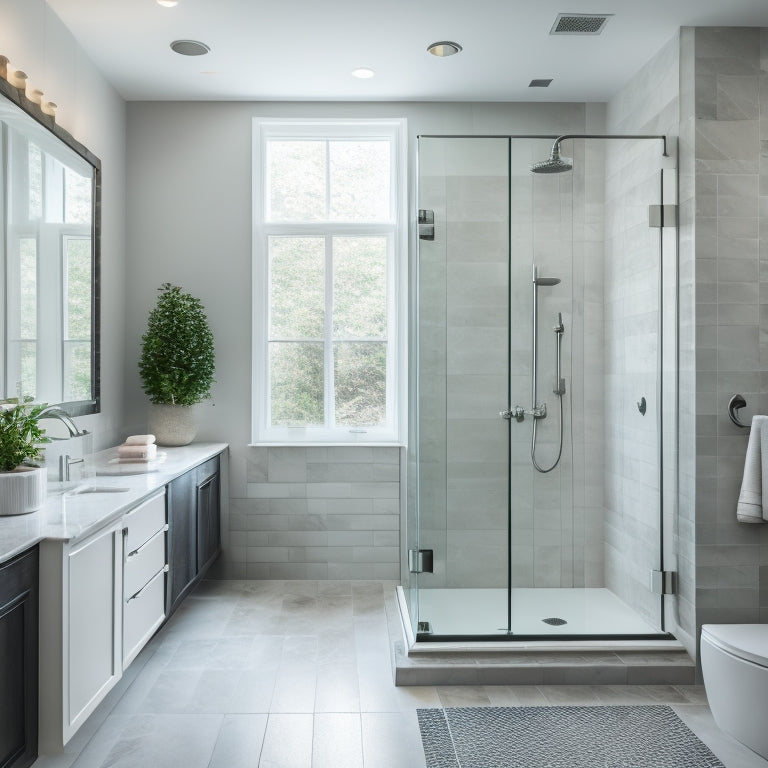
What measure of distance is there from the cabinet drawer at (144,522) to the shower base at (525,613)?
3.80 ft

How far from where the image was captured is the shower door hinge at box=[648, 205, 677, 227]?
2941 mm

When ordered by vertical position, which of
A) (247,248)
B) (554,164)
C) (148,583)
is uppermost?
(554,164)

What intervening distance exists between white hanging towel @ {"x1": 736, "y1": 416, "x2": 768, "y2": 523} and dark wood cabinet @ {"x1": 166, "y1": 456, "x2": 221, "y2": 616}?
233cm

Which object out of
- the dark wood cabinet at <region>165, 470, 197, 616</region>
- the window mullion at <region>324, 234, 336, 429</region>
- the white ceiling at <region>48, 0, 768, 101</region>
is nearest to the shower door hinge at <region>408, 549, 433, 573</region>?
the dark wood cabinet at <region>165, 470, 197, 616</region>

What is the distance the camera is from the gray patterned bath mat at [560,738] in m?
2.19

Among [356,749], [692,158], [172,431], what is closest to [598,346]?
[692,158]

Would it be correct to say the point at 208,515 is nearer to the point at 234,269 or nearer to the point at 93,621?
the point at 234,269

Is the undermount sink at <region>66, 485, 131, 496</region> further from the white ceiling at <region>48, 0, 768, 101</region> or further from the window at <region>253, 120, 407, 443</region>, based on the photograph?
the white ceiling at <region>48, 0, 768, 101</region>

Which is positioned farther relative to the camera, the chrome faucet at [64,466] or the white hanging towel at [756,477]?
the white hanging towel at [756,477]

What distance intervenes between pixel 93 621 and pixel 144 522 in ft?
1.65

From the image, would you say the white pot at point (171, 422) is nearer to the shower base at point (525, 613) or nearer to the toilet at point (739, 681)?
the shower base at point (525, 613)

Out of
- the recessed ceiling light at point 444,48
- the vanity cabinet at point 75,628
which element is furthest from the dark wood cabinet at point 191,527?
the recessed ceiling light at point 444,48

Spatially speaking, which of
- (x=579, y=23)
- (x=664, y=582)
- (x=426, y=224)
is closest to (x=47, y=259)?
(x=426, y=224)

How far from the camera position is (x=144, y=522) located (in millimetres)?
2523
